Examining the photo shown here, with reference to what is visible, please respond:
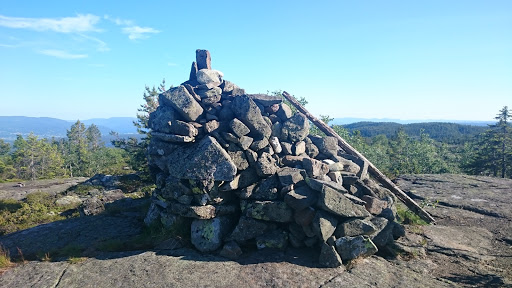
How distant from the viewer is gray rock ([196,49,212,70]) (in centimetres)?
1377

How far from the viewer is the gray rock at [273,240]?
981 cm

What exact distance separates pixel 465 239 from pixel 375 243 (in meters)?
4.31

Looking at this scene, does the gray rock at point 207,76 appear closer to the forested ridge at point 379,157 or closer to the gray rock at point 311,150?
the gray rock at point 311,150

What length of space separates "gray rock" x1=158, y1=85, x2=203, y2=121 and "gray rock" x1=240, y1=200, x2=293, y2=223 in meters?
4.49

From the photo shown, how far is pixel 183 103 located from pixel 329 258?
7808 mm

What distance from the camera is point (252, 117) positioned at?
11.2 m

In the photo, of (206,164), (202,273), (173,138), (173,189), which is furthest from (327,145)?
(202,273)

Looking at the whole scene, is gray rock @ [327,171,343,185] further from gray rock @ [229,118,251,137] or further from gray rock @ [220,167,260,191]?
gray rock @ [229,118,251,137]

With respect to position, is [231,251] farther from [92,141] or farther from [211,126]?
[92,141]

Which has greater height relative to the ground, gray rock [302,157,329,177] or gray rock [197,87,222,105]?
gray rock [197,87,222,105]

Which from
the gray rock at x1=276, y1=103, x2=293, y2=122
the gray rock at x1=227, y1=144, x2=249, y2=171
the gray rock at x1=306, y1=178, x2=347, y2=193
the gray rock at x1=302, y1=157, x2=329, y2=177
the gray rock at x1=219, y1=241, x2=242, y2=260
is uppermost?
the gray rock at x1=276, y1=103, x2=293, y2=122

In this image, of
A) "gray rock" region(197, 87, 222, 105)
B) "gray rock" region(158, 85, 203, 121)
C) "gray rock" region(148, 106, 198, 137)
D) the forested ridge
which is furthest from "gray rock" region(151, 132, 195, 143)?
the forested ridge

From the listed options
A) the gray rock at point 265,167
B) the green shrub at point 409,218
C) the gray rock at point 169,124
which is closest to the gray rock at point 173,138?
the gray rock at point 169,124

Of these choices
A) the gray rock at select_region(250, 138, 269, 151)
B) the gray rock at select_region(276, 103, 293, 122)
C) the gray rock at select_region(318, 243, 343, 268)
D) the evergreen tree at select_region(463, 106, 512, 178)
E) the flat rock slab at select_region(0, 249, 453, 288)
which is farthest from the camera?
the evergreen tree at select_region(463, 106, 512, 178)
